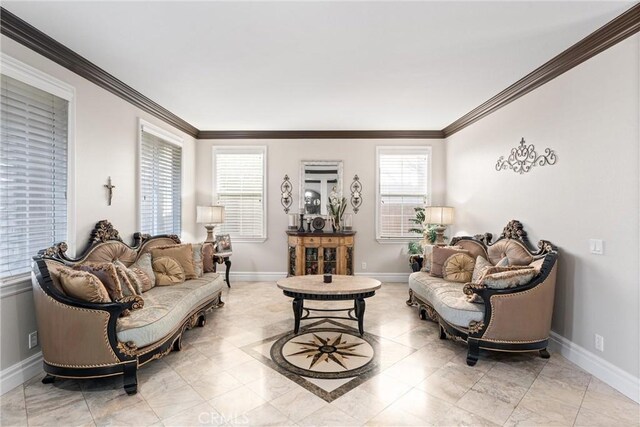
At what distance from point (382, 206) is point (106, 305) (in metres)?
4.64

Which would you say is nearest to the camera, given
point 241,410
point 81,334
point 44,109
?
point 241,410

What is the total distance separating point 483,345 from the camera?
2.86 meters

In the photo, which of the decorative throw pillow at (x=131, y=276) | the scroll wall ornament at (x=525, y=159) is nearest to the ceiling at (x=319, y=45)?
the scroll wall ornament at (x=525, y=159)

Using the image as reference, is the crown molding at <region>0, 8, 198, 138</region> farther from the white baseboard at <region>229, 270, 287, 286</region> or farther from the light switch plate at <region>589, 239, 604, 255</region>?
the light switch plate at <region>589, 239, 604, 255</region>

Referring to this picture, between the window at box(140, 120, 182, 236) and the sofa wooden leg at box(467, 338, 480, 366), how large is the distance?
414 centimetres

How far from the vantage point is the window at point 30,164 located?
97.9 inches

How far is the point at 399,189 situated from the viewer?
19.7ft

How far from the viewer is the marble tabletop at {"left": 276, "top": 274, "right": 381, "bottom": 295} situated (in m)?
3.35

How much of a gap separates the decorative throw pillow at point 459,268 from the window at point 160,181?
13.3 feet

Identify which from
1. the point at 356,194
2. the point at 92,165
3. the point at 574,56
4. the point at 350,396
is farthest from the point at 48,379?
the point at 574,56

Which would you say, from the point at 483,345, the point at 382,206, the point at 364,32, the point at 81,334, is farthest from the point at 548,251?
the point at 81,334

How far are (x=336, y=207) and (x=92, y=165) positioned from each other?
12.2 ft

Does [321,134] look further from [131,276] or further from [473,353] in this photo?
[473,353]

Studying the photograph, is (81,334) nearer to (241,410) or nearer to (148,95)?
(241,410)
